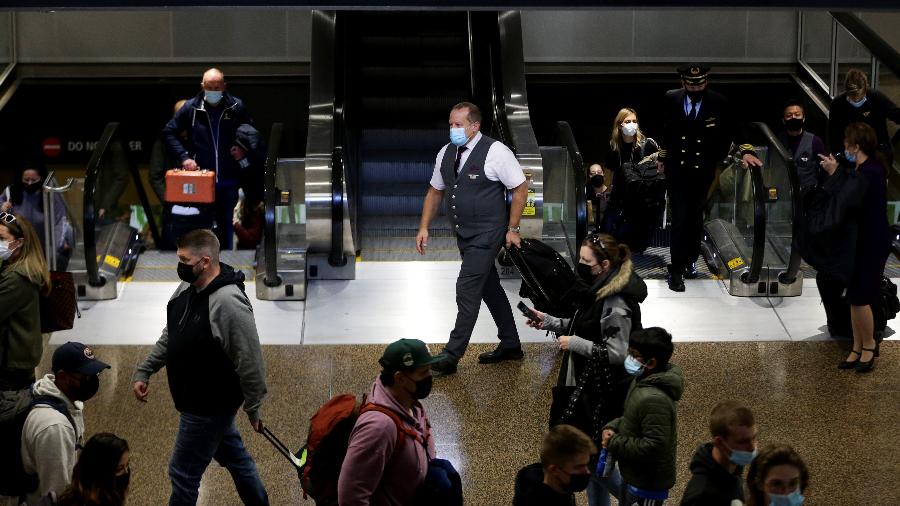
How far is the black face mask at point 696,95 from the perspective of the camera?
32.2ft

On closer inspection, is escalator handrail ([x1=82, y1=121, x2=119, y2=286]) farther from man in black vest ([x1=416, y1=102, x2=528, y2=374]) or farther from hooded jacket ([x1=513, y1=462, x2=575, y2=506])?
hooded jacket ([x1=513, y1=462, x2=575, y2=506])

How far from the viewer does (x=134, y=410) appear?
7598 millimetres

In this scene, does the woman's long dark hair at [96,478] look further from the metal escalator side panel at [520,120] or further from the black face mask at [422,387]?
the metal escalator side panel at [520,120]

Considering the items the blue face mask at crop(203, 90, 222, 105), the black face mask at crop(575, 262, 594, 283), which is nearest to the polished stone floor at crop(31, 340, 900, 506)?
the black face mask at crop(575, 262, 594, 283)

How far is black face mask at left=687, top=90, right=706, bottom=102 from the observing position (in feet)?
32.2

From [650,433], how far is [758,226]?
5.18 metres

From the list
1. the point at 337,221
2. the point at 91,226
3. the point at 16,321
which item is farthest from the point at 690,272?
the point at 16,321

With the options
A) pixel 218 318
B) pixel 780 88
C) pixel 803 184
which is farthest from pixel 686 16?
pixel 218 318

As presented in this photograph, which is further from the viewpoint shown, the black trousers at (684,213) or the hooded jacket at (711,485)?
the black trousers at (684,213)

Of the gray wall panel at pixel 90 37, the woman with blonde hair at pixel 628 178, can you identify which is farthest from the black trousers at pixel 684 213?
the gray wall panel at pixel 90 37

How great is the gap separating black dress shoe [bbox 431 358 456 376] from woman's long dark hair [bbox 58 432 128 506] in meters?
3.87

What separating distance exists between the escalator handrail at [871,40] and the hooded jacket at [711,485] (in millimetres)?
8062

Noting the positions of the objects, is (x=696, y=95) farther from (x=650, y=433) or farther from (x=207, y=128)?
(x=650, y=433)

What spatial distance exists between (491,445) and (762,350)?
256 centimetres
